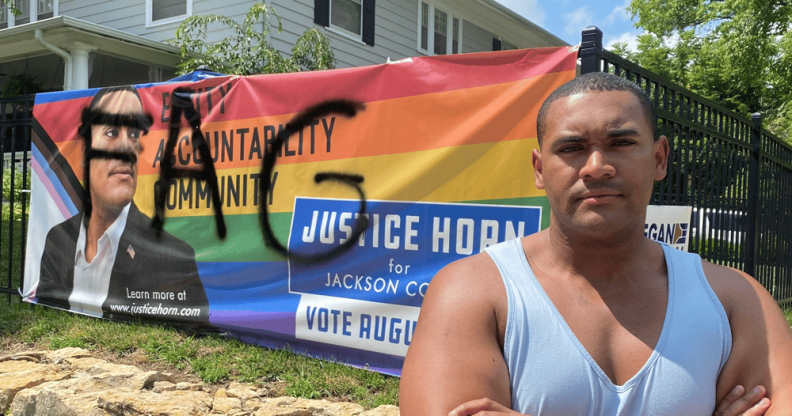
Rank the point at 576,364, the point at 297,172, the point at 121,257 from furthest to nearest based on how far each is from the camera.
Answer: the point at 121,257
the point at 297,172
the point at 576,364

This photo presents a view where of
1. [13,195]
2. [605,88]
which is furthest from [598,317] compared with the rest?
[13,195]

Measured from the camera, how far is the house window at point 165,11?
11734mm

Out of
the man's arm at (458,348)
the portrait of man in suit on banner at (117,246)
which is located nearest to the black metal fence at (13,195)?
the portrait of man in suit on banner at (117,246)

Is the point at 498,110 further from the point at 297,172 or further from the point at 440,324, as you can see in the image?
the point at 440,324

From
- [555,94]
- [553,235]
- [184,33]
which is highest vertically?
[184,33]

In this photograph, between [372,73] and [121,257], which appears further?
[121,257]

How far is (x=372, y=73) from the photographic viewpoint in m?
4.16

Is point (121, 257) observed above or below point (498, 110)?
below

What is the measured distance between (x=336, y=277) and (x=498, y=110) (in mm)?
1449

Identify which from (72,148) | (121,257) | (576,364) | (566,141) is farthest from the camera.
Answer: (72,148)

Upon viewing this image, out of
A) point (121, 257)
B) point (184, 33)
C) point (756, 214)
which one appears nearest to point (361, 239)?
point (121, 257)

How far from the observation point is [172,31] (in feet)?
38.7

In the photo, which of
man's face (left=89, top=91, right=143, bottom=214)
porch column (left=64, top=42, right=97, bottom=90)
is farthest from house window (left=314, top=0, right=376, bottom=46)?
man's face (left=89, top=91, right=143, bottom=214)

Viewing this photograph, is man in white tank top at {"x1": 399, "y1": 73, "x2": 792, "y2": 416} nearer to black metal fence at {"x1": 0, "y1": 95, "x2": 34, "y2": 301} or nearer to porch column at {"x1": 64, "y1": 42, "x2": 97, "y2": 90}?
black metal fence at {"x1": 0, "y1": 95, "x2": 34, "y2": 301}
